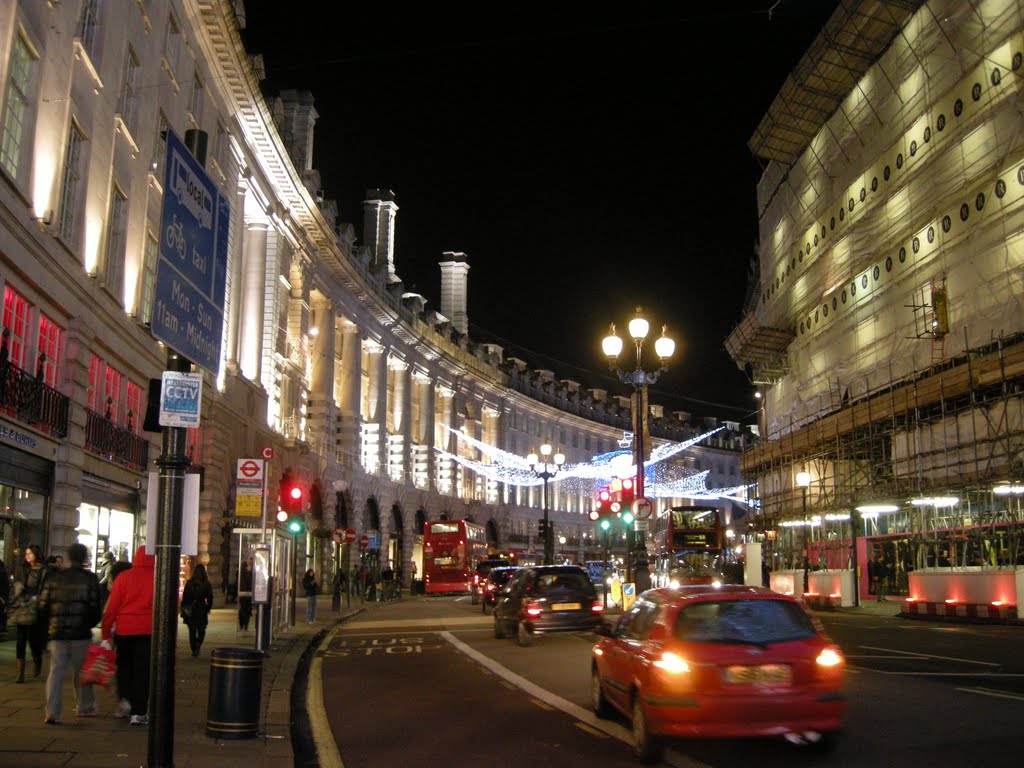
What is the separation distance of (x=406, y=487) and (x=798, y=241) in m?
29.1

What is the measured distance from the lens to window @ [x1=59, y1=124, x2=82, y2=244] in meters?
21.4

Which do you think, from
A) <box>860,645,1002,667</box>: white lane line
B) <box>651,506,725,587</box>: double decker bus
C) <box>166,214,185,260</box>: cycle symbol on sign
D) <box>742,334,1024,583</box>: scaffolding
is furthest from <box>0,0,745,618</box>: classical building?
<box>742,334,1024,583</box>: scaffolding

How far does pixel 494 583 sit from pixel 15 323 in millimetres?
18485

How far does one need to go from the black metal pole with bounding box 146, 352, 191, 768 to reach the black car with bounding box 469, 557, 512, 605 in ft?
109

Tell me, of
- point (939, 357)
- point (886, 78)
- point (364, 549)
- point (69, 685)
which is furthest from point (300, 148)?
point (69, 685)

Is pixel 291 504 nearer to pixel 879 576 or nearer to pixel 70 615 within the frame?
pixel 70 615

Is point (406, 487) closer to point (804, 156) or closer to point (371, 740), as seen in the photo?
point (804, 156)

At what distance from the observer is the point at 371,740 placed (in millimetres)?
10305

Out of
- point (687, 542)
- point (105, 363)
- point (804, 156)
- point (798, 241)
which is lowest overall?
point (687, 542)

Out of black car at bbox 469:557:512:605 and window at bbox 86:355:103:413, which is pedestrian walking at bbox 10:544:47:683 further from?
black car at bbox 469:557:512:605

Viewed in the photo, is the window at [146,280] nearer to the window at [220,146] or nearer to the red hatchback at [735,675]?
the window at [220,146]

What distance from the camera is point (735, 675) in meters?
8.54

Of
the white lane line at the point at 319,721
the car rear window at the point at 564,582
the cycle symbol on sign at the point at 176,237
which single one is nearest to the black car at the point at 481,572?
the car rear window at the point at 564,582

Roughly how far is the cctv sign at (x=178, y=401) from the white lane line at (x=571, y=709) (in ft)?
15.4
